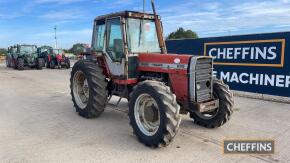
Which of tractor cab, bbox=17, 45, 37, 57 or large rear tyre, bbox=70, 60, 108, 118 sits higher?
tractor cab, bbox=17, 45, 37, 57

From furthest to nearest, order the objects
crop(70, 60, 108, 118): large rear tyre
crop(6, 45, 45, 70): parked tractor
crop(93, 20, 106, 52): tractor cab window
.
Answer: crop(6, 45, 45, 70): parked tractor → crop(93, 20, 106, 52): tractor cab window → crop(70, 60, 108, 118): large rear tyre

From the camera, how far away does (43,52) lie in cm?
2367

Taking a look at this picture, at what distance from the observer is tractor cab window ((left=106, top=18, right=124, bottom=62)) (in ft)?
19.3

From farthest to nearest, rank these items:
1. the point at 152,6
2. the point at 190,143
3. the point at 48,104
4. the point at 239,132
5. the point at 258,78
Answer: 1. the point at 258,78
2. the point at 48,104
3. the point at 152,6
4. the point at 239,132
5. the point at 190,143

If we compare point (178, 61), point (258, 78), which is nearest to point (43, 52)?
point (258, 78)

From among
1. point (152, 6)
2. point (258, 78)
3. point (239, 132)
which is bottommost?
point (239, 132)

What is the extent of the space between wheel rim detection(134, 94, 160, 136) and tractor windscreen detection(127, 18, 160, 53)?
131cm

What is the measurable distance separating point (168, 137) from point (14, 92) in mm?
7932

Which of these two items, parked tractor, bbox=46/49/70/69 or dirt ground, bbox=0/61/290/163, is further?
parked tractor, bbox=46/49/70/69

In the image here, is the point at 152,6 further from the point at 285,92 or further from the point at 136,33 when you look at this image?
the point at 285,92

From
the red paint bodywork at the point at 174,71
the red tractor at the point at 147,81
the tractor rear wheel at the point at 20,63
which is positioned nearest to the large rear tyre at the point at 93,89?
the red tractor at the point at 147,81

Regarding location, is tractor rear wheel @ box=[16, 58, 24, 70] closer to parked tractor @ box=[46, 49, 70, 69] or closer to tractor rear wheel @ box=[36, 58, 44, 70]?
tractor rear wheel @ box=[36, 58, 44, 70]

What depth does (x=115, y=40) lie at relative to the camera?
600 cm

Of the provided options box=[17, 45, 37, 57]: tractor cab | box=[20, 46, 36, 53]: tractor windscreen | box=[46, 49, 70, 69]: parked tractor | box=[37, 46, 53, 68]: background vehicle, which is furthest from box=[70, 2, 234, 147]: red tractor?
box=[20, 46, 36, 53]: tractor windscreen
